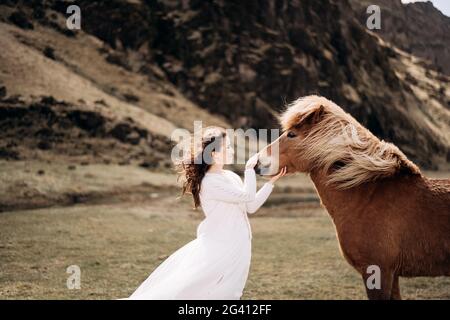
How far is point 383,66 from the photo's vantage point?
196 feet

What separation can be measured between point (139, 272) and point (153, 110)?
36025 mm

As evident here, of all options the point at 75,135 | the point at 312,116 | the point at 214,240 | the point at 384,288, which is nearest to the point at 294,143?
the point at 312,116

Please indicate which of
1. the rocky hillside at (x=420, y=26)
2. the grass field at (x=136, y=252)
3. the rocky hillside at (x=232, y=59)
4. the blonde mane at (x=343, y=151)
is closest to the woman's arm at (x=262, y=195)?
the blonde mane at (x=343, y=151)

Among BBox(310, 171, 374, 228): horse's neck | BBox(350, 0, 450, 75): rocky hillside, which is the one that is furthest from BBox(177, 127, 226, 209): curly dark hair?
BBox(350, 0, 450, 75): rocky hillside

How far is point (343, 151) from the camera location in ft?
13.8

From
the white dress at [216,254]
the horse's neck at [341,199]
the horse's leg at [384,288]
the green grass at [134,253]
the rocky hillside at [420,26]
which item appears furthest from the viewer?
the rocky hillside at [420,26]

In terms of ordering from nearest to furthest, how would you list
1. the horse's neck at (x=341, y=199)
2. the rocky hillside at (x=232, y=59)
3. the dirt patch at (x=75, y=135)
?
1. the horse's neck at (x=341, y=199)
2. the dirt patch at (x=75, y=135)
3. the rocky hillside at (x=232, y=59)

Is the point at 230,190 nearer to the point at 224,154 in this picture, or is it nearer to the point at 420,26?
the point at 224,154

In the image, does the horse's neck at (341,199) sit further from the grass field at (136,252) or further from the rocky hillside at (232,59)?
the rocky hillside at (232,59)

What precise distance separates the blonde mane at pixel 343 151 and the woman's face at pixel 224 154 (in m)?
0.62

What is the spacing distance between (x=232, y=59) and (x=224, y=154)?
49029mm

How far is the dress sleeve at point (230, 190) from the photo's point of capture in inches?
170

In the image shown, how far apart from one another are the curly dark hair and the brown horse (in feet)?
1.41

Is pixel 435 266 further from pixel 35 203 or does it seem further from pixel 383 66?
pixel 383 66
